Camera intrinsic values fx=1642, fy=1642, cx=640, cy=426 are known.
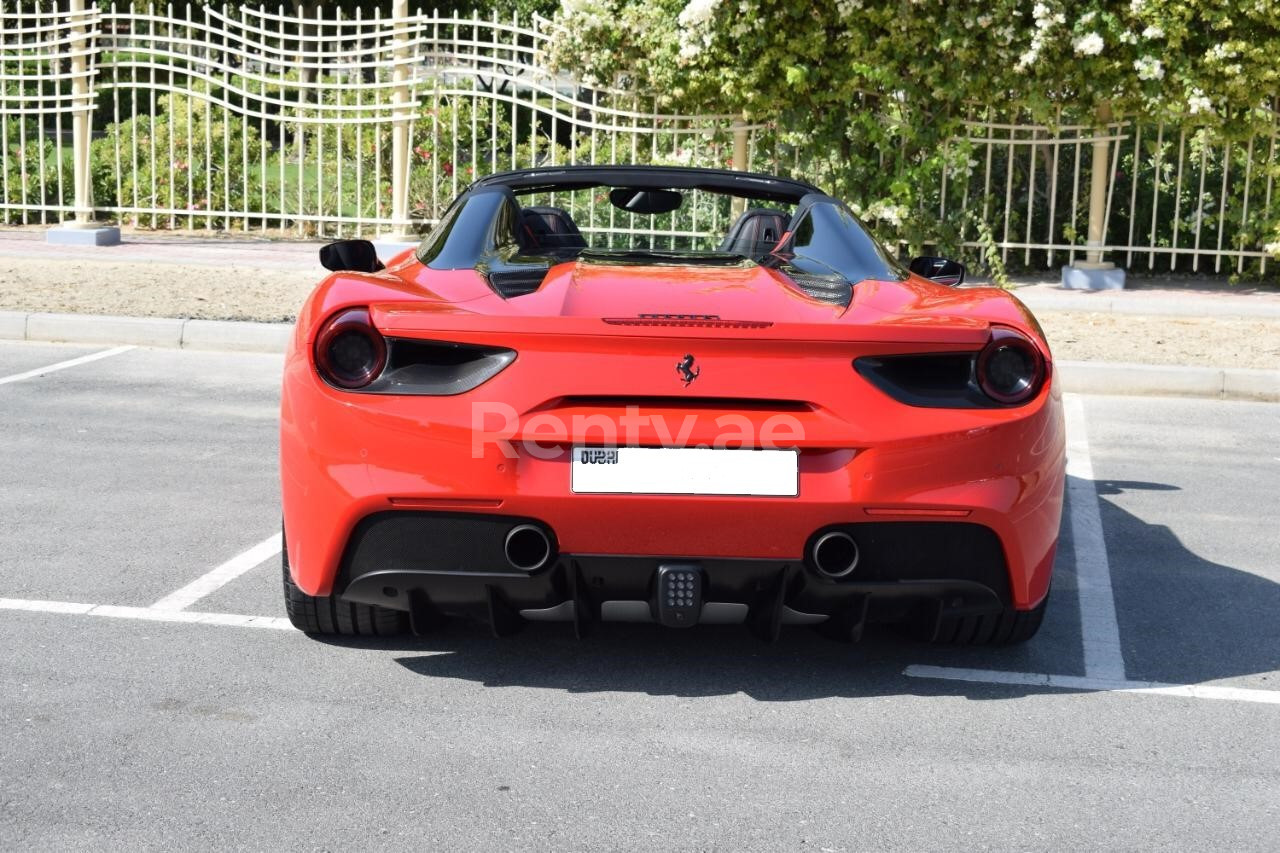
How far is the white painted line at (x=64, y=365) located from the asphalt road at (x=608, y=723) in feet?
11.3

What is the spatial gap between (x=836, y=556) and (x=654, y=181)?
1.90 meters

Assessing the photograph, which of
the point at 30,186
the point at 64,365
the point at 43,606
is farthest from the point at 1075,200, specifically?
the point at 30,186

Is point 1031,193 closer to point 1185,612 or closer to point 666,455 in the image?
point 1185,612

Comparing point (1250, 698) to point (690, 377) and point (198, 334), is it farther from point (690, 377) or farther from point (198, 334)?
point (198, 334)

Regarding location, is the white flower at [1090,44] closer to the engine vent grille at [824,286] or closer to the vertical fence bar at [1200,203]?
the vertical fence bar at [1200,203]

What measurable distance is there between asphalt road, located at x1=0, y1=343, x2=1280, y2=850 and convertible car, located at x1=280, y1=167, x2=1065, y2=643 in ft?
0.88

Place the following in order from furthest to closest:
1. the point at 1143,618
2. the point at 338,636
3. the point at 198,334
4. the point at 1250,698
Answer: the point at 198,334
the point at 1143,618
the point at 338,636
the point at 1250,698

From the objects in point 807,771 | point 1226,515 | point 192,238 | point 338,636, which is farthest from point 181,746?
point 192,238

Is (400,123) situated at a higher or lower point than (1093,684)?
higher

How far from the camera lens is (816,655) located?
14.8 feet

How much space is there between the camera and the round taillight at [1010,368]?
394 cm

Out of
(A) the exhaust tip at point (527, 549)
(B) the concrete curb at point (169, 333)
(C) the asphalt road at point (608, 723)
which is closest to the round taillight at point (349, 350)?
(A) the exhaust tip at point (527, 549)

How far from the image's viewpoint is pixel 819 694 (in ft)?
13.7

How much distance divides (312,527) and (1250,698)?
2.44 metres
